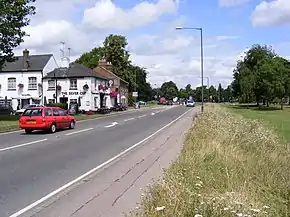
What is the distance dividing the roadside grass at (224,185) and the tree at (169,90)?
174 meters

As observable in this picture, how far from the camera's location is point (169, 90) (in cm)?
19050

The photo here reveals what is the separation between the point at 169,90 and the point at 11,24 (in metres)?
151

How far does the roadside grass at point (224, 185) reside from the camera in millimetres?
5922

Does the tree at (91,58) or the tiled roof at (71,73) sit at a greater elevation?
the tree at (91,58)

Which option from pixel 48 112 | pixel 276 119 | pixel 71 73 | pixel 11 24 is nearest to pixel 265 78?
pixel 71 73

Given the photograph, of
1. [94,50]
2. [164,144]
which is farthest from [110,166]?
[94,50]

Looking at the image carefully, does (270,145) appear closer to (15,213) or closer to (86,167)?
(86,167)

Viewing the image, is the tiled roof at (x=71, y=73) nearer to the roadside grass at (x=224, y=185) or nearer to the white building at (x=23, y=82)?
the white building at (x=23, y=82)

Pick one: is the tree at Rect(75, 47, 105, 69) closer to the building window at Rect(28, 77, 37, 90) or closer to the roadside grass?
the building window at Rect(28, 77, 37, 90)

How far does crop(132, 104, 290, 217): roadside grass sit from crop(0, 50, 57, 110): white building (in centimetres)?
5868

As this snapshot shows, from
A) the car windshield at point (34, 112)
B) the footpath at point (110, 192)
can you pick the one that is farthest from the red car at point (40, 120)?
the footpath at point (110, 192)

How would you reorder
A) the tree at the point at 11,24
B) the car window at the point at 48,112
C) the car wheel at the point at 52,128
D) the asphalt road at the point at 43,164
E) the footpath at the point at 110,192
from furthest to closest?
the tree at the point at 11,24 → the car window at the point at 48,112 → the car wheel at the point at 52,128 → the asphalt road at the point at 43,164 → the footpath at the point at 110,192

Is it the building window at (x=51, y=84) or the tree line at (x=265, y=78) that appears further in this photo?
the tree line at (x=265, y=78)

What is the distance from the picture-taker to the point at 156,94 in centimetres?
18925
